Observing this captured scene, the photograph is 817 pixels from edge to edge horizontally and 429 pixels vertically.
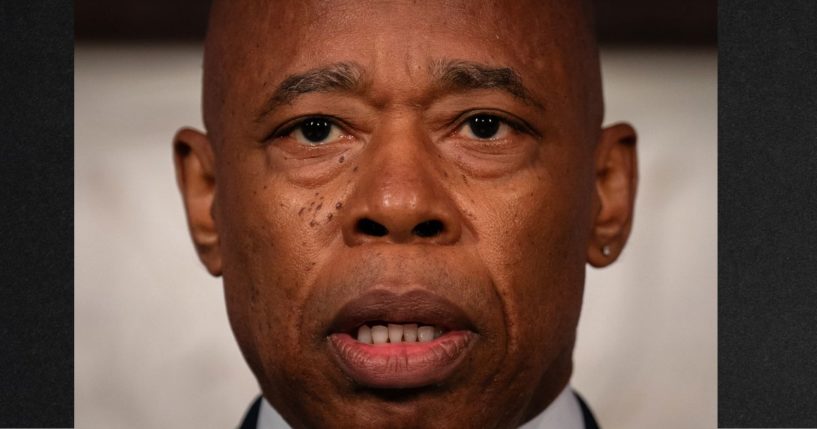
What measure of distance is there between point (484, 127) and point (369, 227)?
9.7 inches

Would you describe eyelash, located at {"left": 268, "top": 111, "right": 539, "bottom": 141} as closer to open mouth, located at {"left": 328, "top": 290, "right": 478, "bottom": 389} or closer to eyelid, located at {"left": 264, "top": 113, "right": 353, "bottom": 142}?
eyelid, located at {"left": 264, "top": 113, "right": 353, "bottom": 142}

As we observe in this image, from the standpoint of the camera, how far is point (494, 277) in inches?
105

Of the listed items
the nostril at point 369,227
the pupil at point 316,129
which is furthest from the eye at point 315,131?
the nostril at point 369,227

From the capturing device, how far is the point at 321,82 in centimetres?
269

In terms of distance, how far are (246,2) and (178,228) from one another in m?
1.08

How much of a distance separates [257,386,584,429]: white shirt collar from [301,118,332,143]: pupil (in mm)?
460

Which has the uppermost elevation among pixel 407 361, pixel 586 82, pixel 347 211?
pixel 586 82

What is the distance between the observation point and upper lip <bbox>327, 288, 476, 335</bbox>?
102 inches

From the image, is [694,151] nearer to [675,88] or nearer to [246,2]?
[675,88]

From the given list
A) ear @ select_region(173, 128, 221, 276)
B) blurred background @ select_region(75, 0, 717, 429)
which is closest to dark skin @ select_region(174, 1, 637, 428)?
ear @ select_region(173, 128, 221, 276)

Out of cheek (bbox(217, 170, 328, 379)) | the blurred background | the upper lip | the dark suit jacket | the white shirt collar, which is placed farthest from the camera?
the blurred background
